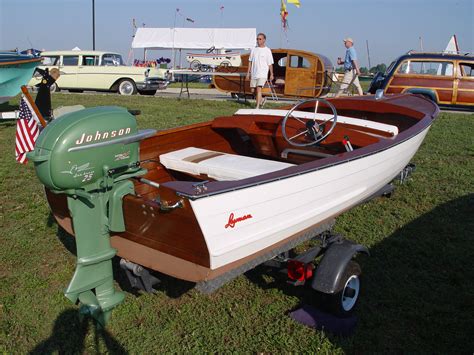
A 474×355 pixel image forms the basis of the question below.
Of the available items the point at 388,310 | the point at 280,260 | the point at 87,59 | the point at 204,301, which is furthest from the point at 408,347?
the point at 87,59

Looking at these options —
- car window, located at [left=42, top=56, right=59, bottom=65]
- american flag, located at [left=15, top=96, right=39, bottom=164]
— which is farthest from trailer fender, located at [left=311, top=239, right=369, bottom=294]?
car window, located at [left=42, top=56, right=59, bottom=65]

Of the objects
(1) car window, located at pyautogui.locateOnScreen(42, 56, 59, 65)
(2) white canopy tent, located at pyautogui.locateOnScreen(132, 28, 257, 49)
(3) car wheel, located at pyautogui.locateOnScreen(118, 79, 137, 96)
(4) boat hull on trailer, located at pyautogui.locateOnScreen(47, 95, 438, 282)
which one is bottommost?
(4) boat hull on trailer, located at pyautogui.locateOnScreen(47, 95, 438, 282)

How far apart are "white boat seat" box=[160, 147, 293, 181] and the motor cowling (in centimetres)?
95

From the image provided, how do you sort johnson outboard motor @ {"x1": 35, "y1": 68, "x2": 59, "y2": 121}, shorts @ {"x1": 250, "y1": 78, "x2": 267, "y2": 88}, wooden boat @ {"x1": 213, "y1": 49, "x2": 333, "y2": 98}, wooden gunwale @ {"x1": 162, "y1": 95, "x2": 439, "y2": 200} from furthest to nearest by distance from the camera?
wooden boat @ {"x1": 213, "y1": 49, "x2": 333, "y2": 98}
shorts @ {"x1": 250, "y1": 78, "x2": 267, "y2": 88}
johnson outboard motor @ {"x1": 35, "y1": 68, "x2": 59, "y2": 121}
wooden gunwale @ {"x1": 162, "y1": 95, "x2": 439, "y2": 200}

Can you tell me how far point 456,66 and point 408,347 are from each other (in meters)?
10.6

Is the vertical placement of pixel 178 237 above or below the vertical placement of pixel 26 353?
above

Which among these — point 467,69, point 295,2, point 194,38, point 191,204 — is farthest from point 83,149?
point 194,38

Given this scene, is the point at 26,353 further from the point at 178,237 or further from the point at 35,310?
the point at 178,237

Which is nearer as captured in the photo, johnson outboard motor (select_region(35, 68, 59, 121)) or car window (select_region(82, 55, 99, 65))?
johnson outboard motor (select_region(35, 68, 59, 121))

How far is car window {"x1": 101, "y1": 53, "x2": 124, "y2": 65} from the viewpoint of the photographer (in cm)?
1721

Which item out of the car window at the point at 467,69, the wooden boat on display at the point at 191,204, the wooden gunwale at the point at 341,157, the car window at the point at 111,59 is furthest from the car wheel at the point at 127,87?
the wooden boat on display at the point at 191,204

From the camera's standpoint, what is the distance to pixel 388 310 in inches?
128

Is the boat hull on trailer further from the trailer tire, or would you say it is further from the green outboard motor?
the trailer tire

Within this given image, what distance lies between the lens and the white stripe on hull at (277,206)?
2500mm
